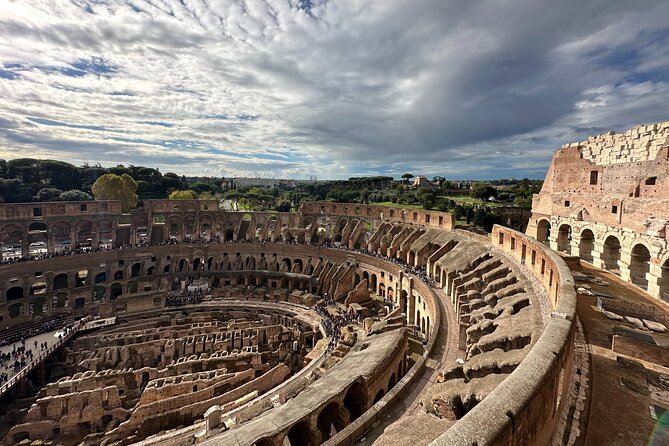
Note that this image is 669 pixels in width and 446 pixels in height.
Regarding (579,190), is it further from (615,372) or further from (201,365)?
(201,365)

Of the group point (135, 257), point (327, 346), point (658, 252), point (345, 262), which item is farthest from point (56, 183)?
point (658, 252)

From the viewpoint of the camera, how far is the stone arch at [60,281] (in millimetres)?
32688

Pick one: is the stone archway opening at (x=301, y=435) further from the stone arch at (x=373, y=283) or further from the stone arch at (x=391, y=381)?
the stone arch at (x=373, y=283)

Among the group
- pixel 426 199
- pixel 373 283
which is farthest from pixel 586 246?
pixel 426 199

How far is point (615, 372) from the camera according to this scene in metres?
8.41

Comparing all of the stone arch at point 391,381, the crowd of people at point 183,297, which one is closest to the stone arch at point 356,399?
the stone arch at point 391,381

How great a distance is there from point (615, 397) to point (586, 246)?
65.7ft

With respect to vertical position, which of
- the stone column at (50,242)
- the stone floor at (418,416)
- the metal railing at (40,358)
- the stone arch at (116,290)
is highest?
the stone column at (50,242)

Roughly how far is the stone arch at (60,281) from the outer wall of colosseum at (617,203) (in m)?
47.2

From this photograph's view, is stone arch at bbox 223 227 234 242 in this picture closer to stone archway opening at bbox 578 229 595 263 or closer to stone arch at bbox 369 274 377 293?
stone arch at bbox 369 274 377 293

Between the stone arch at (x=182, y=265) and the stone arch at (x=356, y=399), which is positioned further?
the stone arch at (x=182, y=265)

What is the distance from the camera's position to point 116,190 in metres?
49.7

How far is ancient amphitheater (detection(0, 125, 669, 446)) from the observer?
860cm

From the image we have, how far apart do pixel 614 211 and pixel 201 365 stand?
27.9 meters
